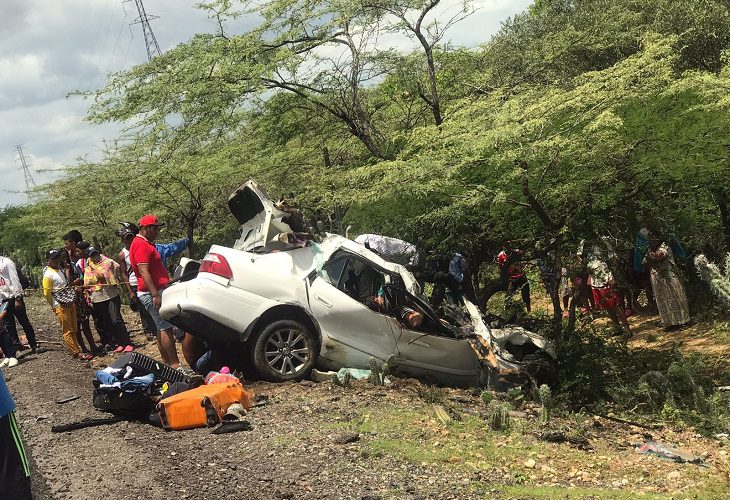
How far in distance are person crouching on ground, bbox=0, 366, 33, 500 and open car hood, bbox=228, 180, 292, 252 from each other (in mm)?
5048

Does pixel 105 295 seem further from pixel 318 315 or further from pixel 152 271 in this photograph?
pixel 318 315

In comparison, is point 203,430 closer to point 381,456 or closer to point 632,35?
point 381,456

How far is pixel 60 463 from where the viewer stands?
5.60 metres

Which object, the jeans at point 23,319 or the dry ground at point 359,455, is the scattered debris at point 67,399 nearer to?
the dry ground at point 359,455

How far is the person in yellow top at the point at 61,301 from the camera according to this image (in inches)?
454

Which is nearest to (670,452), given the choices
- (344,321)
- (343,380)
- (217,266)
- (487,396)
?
(487,396)

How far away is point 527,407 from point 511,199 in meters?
2.77

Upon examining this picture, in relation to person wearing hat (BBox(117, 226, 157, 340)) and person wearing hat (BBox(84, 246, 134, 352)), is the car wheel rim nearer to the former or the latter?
person wearing hat (BBox(117, 226, 157, 340))

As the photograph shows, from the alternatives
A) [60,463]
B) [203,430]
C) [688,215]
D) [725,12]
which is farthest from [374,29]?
[725,12]

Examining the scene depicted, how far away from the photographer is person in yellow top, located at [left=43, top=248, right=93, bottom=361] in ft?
37.8

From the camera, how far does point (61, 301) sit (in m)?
11.5

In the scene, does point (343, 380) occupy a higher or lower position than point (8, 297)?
lower

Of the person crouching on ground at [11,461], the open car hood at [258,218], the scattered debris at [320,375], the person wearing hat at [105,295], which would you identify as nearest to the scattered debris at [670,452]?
the scattered debris at [320,375]

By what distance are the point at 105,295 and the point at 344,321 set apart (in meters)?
5.34
